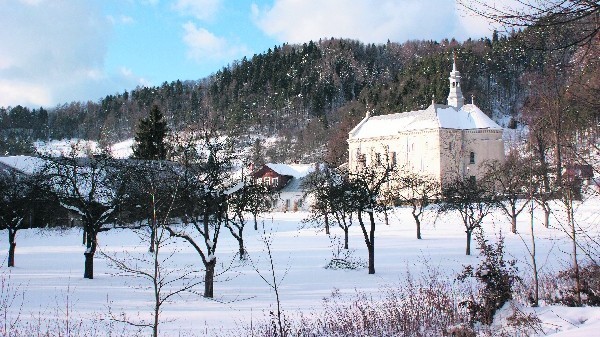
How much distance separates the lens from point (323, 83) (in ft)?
419

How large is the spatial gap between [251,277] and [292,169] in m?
50.0

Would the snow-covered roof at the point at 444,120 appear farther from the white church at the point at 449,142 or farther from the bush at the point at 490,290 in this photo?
the bush at the point at 490,290

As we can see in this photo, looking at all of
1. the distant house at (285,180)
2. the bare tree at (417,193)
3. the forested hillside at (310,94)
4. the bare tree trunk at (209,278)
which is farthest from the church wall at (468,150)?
the bare tree trunk at (209,278)

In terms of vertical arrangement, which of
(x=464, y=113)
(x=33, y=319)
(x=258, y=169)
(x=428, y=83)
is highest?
(x=428, y=83)

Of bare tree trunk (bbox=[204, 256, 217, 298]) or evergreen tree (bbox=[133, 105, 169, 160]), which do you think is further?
evergreen tree (bbox=[133, 105, 169, 160])

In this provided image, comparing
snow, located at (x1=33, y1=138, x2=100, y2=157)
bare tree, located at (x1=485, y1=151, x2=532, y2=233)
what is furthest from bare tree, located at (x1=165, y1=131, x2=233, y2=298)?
bare tree, located at (x1=485, y1=151, x2=532, y2=233)

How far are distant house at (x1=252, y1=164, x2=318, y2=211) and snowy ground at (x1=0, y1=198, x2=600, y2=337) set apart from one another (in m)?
28.8

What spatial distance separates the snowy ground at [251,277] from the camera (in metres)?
11.5

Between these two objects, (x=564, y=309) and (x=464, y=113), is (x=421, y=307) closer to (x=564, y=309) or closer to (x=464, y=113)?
(x=564, y=309)

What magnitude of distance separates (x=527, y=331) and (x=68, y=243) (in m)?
30.6

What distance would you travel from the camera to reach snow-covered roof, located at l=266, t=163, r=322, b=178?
67000 mm

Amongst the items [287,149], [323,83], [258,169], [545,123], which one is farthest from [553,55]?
[323,83]

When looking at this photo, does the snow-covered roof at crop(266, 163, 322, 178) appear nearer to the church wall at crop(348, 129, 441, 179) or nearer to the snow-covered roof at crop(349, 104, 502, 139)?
the church wall at crop(348, 129, 441, 179)

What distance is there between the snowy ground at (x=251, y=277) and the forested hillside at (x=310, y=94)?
145ft
